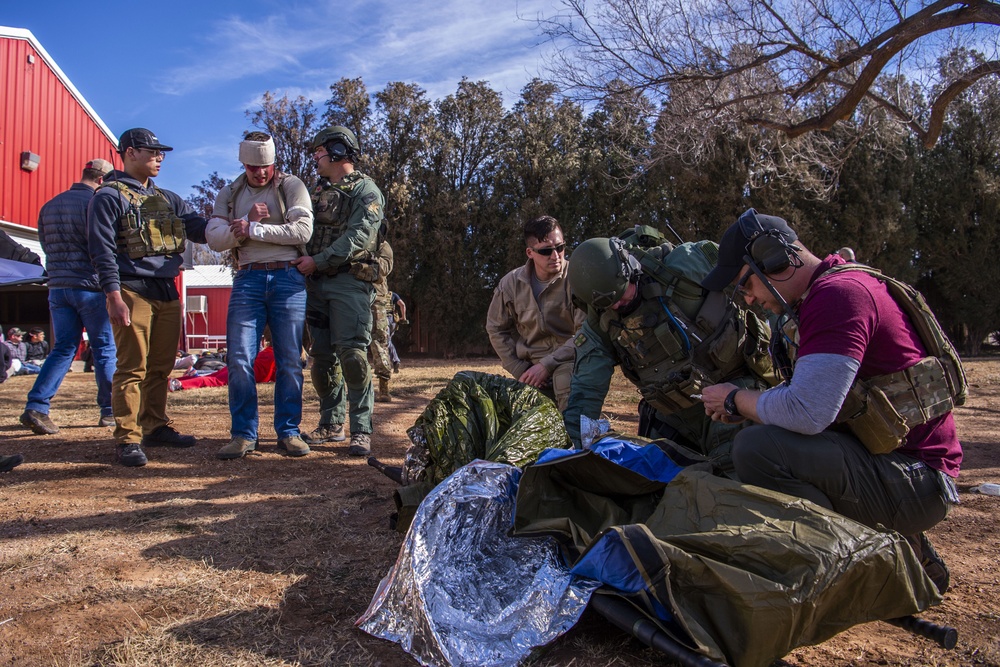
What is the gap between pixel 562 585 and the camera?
2027 millimetres

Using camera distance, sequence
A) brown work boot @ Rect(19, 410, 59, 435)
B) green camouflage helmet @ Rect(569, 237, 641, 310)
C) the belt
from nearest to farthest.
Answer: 1. green camouflage helmet @ Rect(569, 237, 641, 310)
2. the belt
3. brown work boot @ Rect(19, 410, 59, 435)

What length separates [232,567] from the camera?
258 centimetres

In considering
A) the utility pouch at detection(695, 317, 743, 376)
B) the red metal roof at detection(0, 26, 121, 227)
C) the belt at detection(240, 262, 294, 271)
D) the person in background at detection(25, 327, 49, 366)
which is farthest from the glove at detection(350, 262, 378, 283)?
the red metal roof at detection(0, 26, 121, 227)

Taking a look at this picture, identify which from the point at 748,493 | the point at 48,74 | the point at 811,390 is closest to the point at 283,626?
the point at 748,493

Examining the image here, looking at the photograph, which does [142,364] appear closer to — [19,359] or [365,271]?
[365,271]

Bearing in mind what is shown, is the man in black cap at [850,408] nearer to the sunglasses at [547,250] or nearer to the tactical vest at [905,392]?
the tactical vest at [905,392]

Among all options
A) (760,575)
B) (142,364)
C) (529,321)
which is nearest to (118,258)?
(142,364)

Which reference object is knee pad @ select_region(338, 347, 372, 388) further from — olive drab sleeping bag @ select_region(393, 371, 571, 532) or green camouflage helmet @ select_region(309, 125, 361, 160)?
olive drab sleeping bag @ select_region(393, 371, 571, 532)

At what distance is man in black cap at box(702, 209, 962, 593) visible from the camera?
207 centimetres

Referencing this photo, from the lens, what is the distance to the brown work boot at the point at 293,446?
4.50 meters

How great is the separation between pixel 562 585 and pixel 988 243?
16683 millimetres

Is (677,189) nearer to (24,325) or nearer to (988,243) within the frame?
(988,243)

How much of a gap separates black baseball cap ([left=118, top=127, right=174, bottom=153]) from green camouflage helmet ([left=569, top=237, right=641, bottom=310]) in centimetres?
313

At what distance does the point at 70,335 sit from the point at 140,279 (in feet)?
4.22
